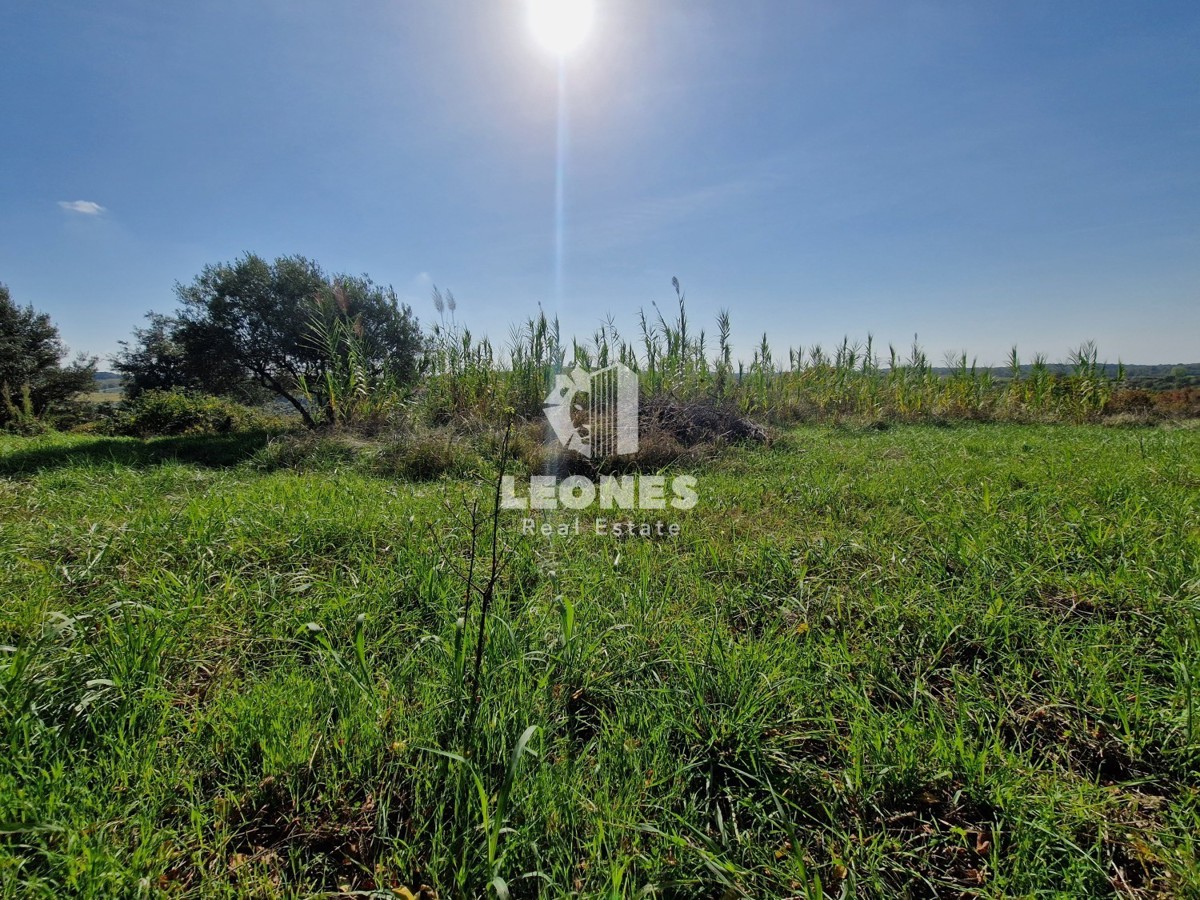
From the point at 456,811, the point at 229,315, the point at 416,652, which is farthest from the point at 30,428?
the point at 456,811

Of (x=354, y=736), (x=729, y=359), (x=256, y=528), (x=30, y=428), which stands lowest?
(x=354, y=736)

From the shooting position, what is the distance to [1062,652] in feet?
4.88

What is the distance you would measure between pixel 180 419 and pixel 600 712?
1076cm

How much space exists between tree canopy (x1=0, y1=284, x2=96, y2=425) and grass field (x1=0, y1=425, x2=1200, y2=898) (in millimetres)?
17314

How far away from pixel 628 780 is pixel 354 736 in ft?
2.26

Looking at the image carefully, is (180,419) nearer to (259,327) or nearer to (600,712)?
(259,327)

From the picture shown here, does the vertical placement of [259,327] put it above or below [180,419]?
above

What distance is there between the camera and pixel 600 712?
1.30 m

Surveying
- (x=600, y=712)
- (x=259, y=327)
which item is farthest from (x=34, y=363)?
(x=600, y=712)

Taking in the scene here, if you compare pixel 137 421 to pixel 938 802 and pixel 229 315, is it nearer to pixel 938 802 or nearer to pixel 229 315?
pixel 229 315

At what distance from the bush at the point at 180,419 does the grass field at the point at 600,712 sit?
306 inches

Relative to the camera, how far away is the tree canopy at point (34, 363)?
43.5ft

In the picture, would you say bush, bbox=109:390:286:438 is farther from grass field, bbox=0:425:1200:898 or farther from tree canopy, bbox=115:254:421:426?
grass field, bbox=0:425:1200:898

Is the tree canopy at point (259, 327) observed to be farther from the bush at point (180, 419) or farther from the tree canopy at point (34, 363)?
the tree canopy at point (34, 363)
